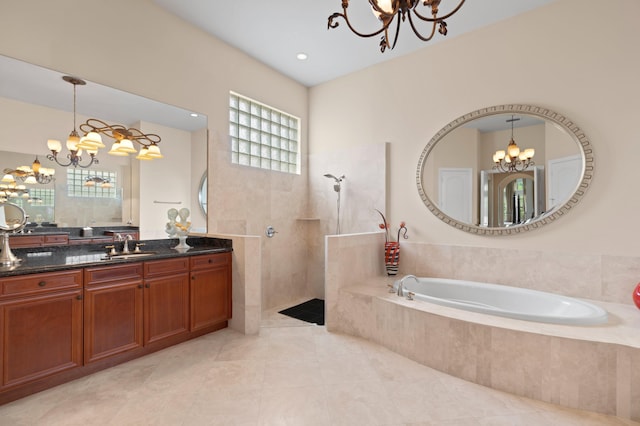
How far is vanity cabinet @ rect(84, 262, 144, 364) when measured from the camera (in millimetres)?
1974

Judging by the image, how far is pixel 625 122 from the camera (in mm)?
2326

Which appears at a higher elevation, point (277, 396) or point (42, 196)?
point (42, 196)

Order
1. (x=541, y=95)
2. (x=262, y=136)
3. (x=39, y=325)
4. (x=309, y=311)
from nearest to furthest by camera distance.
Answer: (x=39, y=325)
(x=541, y=95)
(x=309, y=311)
(x=262, y=136)

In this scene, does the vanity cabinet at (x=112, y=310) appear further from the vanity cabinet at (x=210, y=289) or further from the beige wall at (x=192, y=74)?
the beige wall at (x=192, y=74)

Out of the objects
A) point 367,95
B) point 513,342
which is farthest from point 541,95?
point 513,342

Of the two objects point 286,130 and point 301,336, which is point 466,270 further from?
point 286,130

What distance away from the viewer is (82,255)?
2.30m

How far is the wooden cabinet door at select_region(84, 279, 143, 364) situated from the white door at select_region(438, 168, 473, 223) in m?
2.99

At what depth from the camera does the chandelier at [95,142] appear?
224cm

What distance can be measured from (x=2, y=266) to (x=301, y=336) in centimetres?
218

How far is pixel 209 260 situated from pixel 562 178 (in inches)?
129

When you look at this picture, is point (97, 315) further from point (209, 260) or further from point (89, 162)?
point (89, 162)

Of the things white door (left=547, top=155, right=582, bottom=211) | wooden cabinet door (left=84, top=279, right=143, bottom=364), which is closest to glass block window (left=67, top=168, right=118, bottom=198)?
wooden cabinet door (left=84, top=279, right=143, bottom=364)

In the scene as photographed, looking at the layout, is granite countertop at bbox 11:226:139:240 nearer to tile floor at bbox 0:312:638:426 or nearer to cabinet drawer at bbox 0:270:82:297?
cabinet drawer at bbox 0:270:82:297
